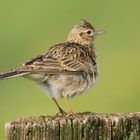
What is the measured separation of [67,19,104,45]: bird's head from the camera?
12.9 meters


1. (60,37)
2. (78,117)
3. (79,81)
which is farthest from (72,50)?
(60,37)

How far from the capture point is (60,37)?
2311cm

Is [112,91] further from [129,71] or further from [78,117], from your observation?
[78,117]

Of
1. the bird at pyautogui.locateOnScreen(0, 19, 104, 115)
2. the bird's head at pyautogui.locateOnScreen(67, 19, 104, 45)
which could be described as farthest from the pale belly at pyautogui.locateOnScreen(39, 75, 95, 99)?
the bird's head at pyautogui.locateOnScreen(67, 19, 104, 45)

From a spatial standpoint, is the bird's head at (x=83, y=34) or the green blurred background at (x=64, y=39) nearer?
the bird's head at (x=83, y=34)

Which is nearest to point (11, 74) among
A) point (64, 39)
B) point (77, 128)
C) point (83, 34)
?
point (77, 128)

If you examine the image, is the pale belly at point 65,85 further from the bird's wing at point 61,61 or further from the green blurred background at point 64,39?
the green blurred background at point 64,39

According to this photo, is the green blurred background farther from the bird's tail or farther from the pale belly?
the bird's tail

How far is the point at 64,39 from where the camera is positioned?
71.7 ft

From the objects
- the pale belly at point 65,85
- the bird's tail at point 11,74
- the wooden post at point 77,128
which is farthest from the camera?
the pale belly at point 65,85

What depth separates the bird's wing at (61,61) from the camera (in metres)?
10.7

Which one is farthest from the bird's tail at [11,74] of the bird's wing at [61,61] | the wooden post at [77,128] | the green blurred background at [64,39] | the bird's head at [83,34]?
the green blurred background at [64,39]

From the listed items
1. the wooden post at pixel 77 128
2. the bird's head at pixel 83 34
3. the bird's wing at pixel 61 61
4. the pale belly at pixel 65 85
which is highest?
the bird's head at pixel 83 34

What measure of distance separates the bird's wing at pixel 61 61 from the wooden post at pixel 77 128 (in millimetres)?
2491
